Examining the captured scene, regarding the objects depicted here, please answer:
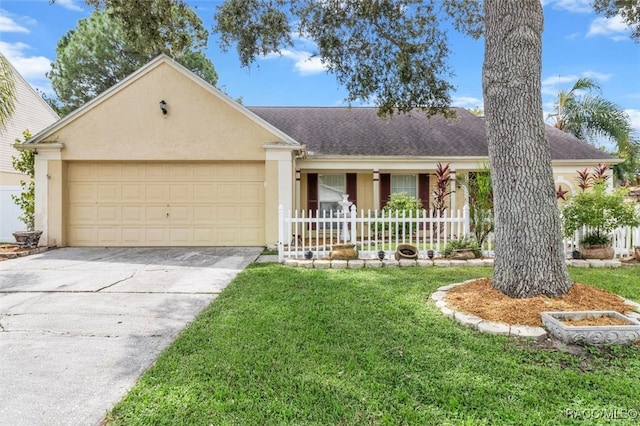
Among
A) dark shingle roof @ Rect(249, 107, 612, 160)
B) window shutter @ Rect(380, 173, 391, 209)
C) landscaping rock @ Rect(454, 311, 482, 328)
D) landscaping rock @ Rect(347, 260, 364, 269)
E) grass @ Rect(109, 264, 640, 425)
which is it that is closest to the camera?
grass @ Rect(109, 264, 640, 425)

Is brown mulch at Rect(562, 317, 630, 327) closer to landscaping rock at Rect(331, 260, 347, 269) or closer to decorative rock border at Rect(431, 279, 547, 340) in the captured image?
decorative rock border at Rect(431, 279, 547, 340)

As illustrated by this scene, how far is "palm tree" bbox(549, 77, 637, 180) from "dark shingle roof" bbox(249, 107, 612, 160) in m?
5.62

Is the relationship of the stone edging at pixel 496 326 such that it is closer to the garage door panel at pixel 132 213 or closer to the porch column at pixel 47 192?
the garage door panel at pixel 132 213

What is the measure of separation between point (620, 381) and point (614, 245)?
6.73 metres

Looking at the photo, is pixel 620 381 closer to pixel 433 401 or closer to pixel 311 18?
pixel 433 401

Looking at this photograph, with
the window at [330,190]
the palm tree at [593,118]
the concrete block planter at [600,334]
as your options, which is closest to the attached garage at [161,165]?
the window at [330,190]

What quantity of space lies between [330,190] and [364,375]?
1016 centimetres

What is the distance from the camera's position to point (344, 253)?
7621 millimetres

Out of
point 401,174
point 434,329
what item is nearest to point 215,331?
point 434,329

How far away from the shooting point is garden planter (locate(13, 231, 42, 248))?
30.4 feet

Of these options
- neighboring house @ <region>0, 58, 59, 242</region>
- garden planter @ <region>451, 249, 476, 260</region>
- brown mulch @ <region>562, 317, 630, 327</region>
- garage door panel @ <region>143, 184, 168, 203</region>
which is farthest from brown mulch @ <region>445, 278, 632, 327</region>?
neighboring house @ <region>0, 58, 59, 242</region>

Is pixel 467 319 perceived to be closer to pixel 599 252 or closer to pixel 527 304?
pixel 527 304

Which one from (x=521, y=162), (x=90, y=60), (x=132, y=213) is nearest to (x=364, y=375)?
(x=521, y=162)

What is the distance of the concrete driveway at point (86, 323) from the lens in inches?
104
